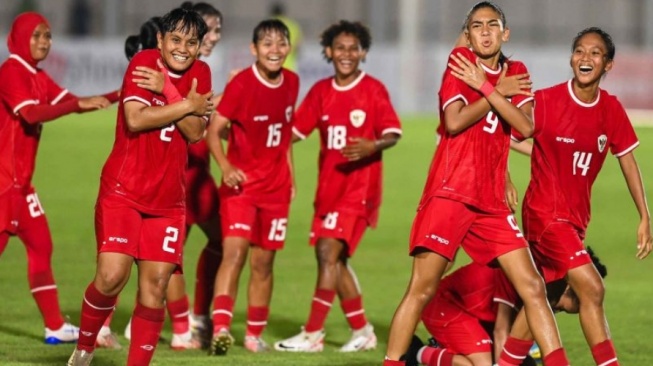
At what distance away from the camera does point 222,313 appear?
9984 mm

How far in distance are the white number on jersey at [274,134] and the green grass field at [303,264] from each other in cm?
150

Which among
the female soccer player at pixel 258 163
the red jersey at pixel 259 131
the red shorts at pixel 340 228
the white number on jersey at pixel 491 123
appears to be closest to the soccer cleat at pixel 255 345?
the female soccer player at pixel 258 163

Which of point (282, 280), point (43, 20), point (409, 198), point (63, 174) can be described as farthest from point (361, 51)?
point (63, 174)

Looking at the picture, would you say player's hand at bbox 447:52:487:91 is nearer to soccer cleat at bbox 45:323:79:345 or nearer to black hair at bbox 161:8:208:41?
black hair at bbox 161:8:208:41

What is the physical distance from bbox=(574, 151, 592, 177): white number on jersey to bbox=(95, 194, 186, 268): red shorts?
7.94 feet

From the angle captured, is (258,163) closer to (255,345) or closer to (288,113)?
(288,113)

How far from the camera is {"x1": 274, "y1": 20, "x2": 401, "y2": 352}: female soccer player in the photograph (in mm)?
10680

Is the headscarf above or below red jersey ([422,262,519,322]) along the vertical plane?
above

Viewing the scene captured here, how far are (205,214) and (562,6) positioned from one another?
109 feet

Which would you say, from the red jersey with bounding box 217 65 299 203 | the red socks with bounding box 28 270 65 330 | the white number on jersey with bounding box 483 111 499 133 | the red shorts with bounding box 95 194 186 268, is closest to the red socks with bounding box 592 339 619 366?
the white number on jersey with bounding box 483 111 499 133

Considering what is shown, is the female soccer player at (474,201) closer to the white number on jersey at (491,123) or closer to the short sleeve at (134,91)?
the white number on jersey at (491,123)

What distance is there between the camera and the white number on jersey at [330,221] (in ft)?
35.3

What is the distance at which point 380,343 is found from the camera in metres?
10.9

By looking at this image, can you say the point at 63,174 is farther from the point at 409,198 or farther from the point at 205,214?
the point at 205,214
